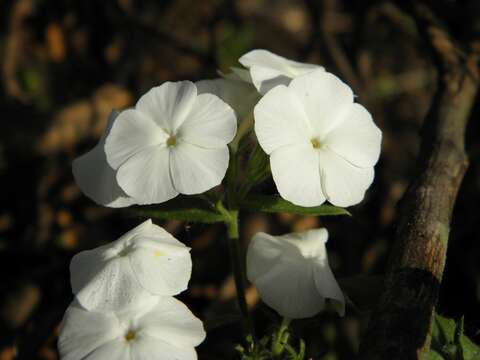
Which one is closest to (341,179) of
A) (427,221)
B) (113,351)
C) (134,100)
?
(427,221)

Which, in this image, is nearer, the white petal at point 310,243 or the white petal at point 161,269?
the white petal at point 161,269

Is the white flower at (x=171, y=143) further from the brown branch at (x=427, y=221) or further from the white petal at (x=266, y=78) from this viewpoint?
the brown branch at (x=427, y=221)

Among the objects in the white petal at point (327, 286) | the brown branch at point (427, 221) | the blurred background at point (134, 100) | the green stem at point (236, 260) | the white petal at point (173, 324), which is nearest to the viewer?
the brown branch at point (427, 221)

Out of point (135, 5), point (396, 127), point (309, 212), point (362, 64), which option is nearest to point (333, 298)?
point (309, 212)

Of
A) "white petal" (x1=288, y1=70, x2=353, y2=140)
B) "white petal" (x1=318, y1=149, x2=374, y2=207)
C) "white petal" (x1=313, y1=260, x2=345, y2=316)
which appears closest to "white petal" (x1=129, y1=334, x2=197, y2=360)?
"white petal" (x1=313, y1=260, x2=345, y2=316)

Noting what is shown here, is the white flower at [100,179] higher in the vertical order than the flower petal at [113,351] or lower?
higher

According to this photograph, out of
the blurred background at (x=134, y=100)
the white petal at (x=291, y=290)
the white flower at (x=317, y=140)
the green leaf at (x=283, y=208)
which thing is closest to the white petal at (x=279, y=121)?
the white flower at (x=317, y=140)
